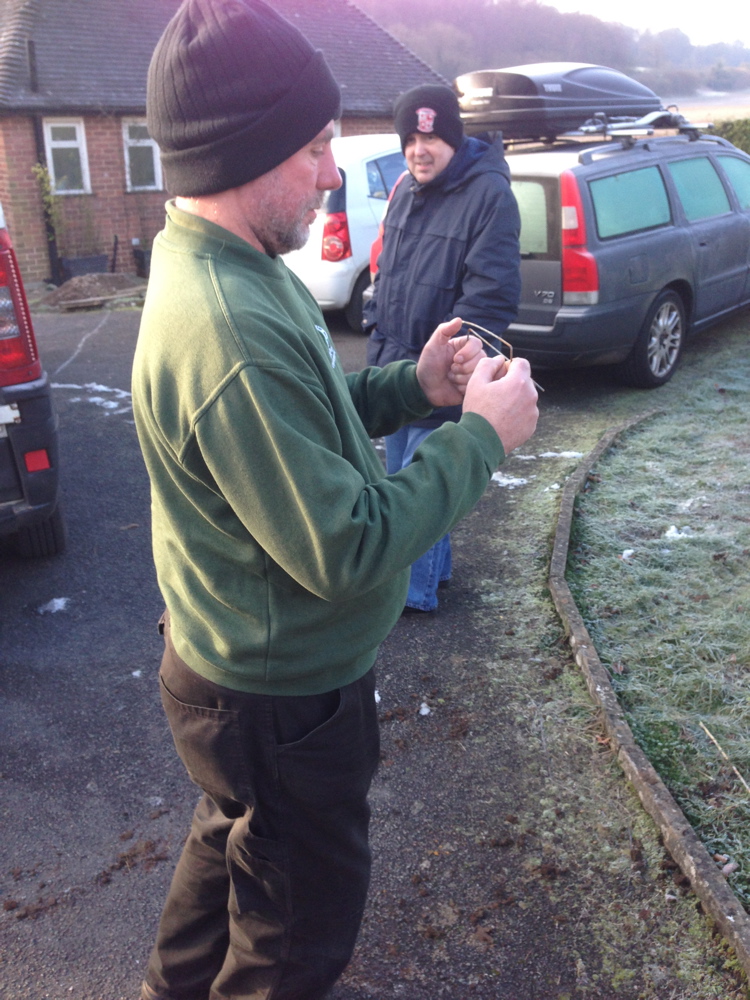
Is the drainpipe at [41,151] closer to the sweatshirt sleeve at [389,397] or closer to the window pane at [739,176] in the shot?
the window pane at [739,176]

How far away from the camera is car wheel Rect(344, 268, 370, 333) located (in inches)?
377

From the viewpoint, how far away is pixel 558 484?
5617 millimetres

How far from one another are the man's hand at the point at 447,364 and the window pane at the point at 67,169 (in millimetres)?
16448

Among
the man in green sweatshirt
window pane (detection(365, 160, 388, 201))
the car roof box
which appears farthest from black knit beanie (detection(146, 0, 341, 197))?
window pane (detection(365, 160, 388, 201))

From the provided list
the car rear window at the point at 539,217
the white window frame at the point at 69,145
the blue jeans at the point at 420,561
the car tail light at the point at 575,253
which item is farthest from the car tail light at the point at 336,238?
the white window frame at the point at 69,145

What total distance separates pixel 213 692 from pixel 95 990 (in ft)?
3.79

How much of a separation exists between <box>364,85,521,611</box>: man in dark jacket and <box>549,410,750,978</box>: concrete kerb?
2.07ft

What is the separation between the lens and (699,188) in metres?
8.09

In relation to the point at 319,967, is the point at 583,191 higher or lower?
higher

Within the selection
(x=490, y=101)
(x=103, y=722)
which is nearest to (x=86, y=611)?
(x=103, y=722)

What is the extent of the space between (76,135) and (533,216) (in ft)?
42.0

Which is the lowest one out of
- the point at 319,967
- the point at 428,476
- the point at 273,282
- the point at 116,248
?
the point at 116,248

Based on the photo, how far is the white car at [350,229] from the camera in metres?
9.20

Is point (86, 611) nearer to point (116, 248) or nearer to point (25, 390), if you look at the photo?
point (25, 390)
